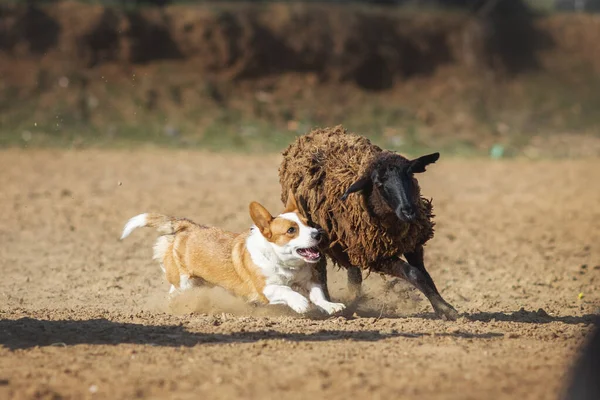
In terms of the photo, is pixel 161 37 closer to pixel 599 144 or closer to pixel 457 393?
pixel 599 144

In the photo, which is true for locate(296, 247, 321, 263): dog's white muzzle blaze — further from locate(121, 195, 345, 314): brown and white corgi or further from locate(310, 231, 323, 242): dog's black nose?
locate(310, 231, 323, 242): dog's black nose

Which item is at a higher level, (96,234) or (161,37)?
(161,37)

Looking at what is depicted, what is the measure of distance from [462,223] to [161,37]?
18833mm

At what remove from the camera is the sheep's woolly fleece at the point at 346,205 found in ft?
28.7

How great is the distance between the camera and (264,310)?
364 inches

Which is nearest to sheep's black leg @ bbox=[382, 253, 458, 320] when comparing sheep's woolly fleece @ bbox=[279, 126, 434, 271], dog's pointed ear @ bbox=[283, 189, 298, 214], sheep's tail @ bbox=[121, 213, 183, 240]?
sheep's woolly fleece @ bbox=[279, 126, 434, 271]

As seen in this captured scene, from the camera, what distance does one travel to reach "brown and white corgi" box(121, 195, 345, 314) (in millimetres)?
8758

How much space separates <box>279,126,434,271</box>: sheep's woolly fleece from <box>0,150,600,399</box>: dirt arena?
699 mm

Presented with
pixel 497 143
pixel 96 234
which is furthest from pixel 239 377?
pixel 497 143

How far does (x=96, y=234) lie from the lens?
14.0 metres

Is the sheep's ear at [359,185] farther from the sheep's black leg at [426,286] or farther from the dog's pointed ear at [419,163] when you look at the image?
the sheep's black leg at [426,286]

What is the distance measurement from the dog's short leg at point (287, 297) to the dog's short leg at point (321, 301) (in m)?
0.18

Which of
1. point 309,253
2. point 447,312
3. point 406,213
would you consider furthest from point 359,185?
point 447,312

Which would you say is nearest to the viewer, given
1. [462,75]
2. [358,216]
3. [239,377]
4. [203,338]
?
[239,377]
